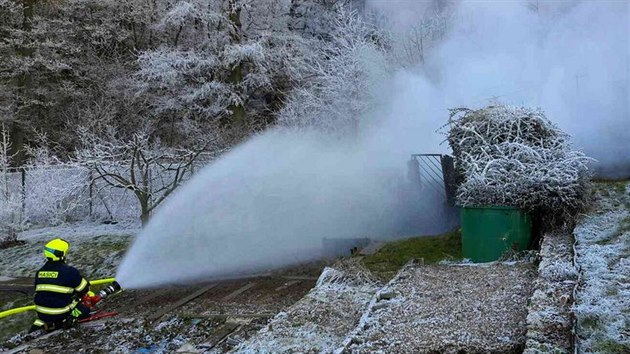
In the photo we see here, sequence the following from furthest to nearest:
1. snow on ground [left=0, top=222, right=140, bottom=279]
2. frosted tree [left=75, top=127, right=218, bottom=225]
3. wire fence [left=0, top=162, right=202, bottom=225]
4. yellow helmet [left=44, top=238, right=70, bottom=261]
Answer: wire fence [left=0, top=162, right=202, bottom=225] → frosted tree [left=75, top=127, right=218, bottom=225] → snow on ground [left=0, top=222, right=140, bottom=279] → yellow helmet [left=44, top=238, right=70, bottom=261]

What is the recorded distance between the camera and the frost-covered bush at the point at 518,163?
6359 millimetres

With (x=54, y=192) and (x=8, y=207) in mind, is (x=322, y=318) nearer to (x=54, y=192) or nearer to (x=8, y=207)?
(x=8, y=207)

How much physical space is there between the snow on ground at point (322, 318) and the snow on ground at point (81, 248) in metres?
5.64

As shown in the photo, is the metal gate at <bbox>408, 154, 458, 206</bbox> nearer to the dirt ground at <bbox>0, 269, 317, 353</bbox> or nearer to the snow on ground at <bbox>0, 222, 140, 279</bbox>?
the dirt ground at <bbox>0, 269, 317, 353</bbox>

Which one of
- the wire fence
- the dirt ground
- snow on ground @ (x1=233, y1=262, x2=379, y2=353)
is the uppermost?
the wire fence

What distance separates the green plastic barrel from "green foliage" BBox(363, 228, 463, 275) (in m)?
0.65

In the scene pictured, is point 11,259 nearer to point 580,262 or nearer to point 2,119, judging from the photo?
point 2,119

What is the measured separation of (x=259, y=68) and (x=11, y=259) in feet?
25.6

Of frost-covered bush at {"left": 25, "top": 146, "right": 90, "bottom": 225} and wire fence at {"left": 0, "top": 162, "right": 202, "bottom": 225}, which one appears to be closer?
wire fence at {"left": 0, "top": 162, "right": 202, "bottom": 225}

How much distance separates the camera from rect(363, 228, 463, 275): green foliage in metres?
7.28

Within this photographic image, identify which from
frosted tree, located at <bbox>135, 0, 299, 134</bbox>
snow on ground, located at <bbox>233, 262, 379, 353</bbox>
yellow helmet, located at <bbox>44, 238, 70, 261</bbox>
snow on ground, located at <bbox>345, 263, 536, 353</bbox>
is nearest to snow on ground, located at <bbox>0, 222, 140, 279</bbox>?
yellow helmet, located at <bbox>44, 238, 70, 261</bbox>

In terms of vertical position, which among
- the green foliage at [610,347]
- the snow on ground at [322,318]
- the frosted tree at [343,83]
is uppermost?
the frosted tree at [343,83]

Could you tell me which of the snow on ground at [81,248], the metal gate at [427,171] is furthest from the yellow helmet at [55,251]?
the metal gate at [427,171]

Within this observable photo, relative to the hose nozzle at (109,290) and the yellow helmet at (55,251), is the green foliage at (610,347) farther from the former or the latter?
the yellow helmet at (55,251)
